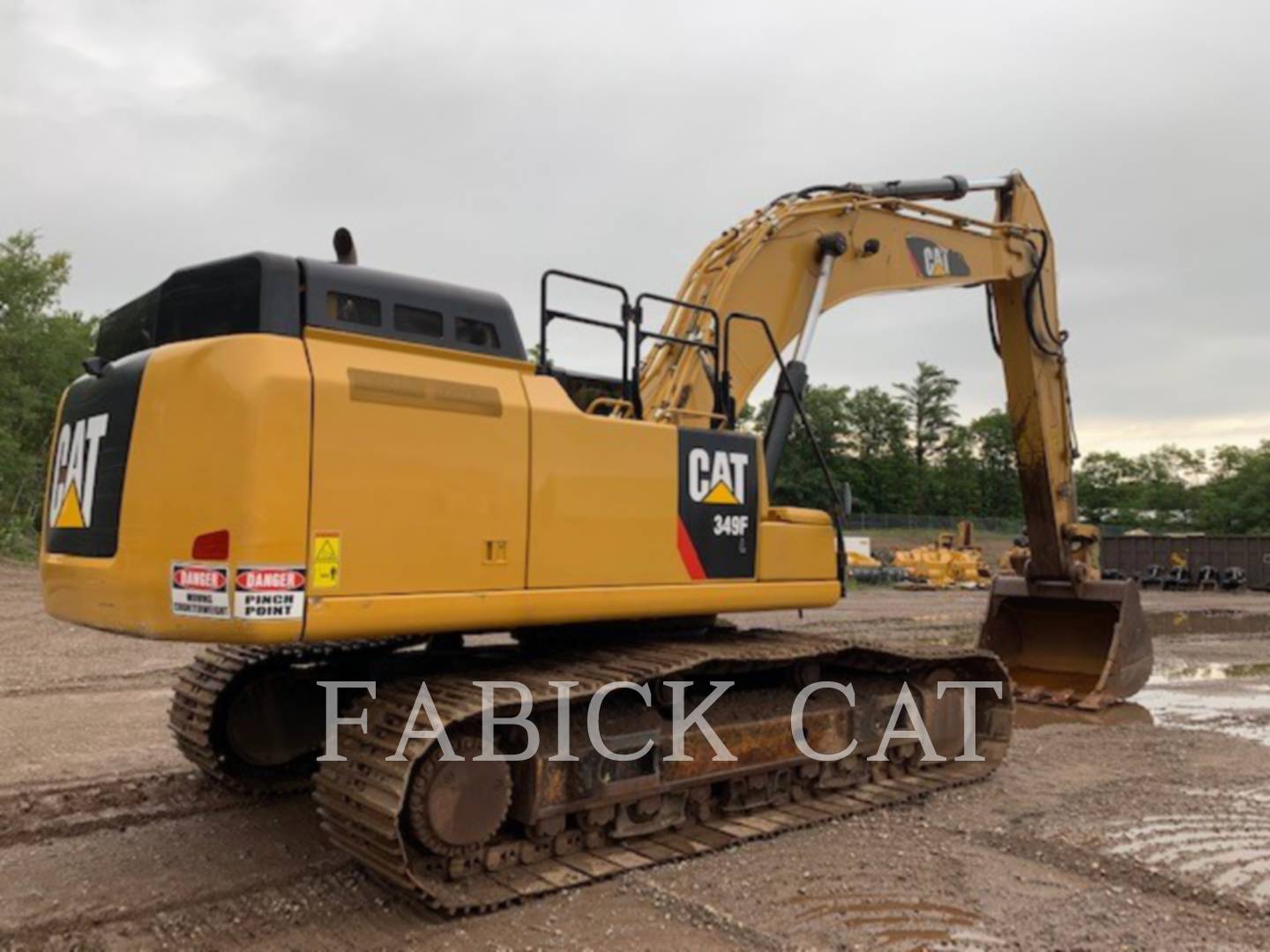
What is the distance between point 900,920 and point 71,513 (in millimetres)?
4030

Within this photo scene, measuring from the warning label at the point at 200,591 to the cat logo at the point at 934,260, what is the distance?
5845 mm

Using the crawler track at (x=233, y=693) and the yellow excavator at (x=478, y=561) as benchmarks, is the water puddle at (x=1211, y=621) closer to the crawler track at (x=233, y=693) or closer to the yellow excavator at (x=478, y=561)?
the yellow excavator at (x=478, y=561)

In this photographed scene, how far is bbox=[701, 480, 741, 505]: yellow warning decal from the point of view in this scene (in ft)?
18.3

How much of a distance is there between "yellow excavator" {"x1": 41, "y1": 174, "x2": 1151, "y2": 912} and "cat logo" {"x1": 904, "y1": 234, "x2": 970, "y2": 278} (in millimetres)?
1173

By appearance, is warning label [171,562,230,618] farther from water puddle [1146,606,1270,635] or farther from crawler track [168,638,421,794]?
water puddle [1146,606,1270,635]

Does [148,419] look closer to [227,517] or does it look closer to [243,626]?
[227,517]

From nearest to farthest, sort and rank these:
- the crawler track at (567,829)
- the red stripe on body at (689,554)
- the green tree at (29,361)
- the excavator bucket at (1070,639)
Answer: the crawler track at (567,829) → the red stripe on body at (689,554) → the excavator bucket at (1070,639) → the green tree at (29,361)

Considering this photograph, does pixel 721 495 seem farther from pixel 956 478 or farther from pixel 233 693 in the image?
pixel 956 478

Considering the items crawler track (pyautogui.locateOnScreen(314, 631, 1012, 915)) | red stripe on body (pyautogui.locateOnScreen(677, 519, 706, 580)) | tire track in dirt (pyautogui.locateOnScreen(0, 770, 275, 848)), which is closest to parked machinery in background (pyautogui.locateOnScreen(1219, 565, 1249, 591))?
crawler track (pyautogui.locateOnScreen(314, 631, 1012, 915))

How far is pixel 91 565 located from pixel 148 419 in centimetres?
71

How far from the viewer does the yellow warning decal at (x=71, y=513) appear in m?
4.65

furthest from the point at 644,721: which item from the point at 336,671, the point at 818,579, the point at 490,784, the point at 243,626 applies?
the point at 243,626

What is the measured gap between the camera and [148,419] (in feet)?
14.0

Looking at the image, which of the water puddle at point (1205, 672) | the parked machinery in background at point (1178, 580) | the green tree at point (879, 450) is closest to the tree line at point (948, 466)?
the green tree at point (879, 450)
